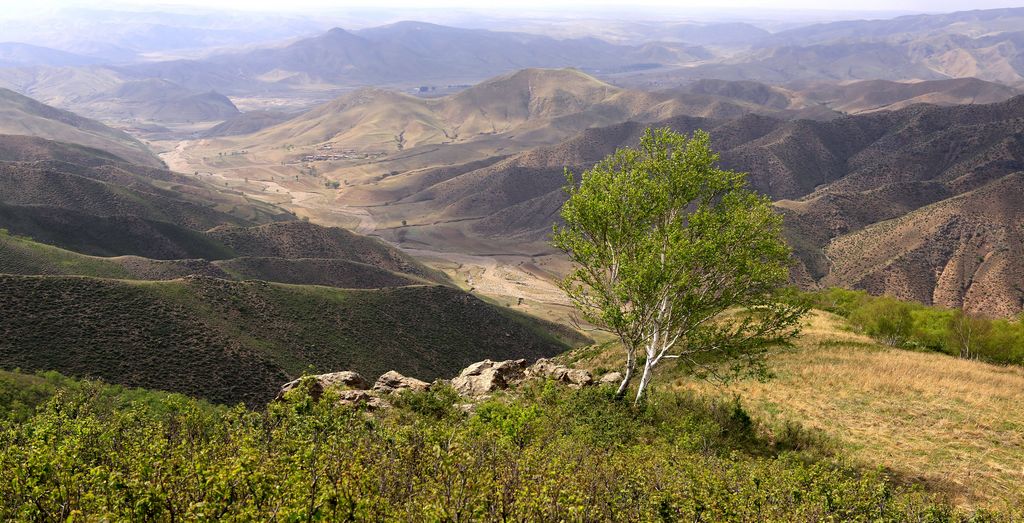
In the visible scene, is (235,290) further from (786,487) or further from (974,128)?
(974,128)

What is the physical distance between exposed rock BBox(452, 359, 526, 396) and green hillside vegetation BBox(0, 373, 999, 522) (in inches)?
536

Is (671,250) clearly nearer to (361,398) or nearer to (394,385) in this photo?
(361,398)

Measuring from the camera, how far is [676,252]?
23.8 metres

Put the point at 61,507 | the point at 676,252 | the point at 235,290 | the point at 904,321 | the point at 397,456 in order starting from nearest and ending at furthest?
the point at 61,507, the point at 397,456, the point at 676,252, the point at 904,321, the point at 235,290

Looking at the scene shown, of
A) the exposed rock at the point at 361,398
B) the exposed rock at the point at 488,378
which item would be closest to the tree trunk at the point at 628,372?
the exposed rock at the point at 488,378

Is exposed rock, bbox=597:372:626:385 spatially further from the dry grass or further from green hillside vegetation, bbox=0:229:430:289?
green hillside vegetation, bbox=0:229:430:289

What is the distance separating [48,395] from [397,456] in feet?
110

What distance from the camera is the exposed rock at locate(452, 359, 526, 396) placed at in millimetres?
35906

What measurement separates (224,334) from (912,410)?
57.8m

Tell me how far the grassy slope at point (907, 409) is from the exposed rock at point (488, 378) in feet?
33.4

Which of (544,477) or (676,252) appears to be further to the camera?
(676,252)

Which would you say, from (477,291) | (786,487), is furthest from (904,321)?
(477,291)

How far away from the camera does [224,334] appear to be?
2231 inches

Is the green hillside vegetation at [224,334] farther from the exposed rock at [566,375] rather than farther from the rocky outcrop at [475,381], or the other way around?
the exposed rock at [566,375]
